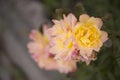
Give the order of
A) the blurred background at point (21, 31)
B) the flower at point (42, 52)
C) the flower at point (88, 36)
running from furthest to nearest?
the blurred background at point (21, 31) → the flower at point (42, 52) → the flower at point (88, 36)

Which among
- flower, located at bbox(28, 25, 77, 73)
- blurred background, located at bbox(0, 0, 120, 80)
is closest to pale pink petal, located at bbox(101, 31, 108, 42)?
flower, located at bbox(28, 25, 77, 73)

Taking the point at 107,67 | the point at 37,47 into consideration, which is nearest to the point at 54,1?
the point at 37,47

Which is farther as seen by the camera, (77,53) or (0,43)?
(0,43)

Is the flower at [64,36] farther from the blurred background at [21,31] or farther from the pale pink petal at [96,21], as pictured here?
the blurred background at [21,31]

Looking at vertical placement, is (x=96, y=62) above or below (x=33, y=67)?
below

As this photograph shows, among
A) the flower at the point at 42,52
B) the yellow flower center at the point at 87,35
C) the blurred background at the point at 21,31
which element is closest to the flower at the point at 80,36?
the yellow flower center at the point at 87,35

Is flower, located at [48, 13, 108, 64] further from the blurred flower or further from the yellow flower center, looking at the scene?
the blurred flower

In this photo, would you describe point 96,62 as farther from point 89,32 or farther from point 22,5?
point 22,5

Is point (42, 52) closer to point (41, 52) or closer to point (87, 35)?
point (41, 52)
